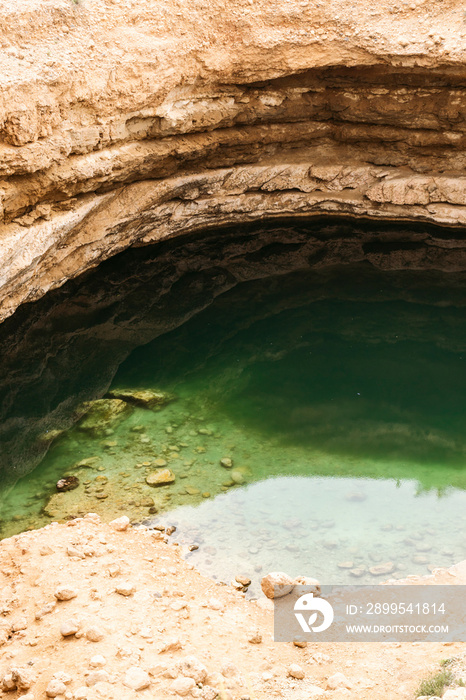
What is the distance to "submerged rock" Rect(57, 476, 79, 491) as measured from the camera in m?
7.61

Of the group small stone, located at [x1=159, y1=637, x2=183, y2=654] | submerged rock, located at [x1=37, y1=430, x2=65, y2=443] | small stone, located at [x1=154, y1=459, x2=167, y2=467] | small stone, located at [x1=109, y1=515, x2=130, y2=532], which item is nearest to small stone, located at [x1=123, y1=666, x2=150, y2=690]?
small stone, located at [x1=159, y1=637, x2=183, y2=654]

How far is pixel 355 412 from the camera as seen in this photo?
9352mm

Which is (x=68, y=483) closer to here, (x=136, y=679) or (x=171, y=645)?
(x=171, y=645)

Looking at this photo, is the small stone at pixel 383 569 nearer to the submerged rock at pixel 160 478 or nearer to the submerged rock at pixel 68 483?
the submerged rock at pixel 160 478

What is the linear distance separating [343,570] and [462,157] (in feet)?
34.0

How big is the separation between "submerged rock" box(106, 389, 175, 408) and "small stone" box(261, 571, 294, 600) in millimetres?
3905

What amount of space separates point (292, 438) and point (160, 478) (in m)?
2.01

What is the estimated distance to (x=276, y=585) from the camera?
5.74 m

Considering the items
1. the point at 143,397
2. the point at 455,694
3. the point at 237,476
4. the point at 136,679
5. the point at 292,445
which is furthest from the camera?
the point at 143,397

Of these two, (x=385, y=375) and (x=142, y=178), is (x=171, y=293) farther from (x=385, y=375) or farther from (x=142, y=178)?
(x=385, y=375)

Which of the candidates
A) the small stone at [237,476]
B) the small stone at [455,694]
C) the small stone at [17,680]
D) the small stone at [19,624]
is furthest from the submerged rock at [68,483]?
the small stone at [455,694]

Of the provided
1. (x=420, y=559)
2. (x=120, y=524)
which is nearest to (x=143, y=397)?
(x=120, y=524)

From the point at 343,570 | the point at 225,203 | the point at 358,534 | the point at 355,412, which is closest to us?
the point at 343,570

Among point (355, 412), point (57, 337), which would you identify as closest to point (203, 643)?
point (355, 412)
